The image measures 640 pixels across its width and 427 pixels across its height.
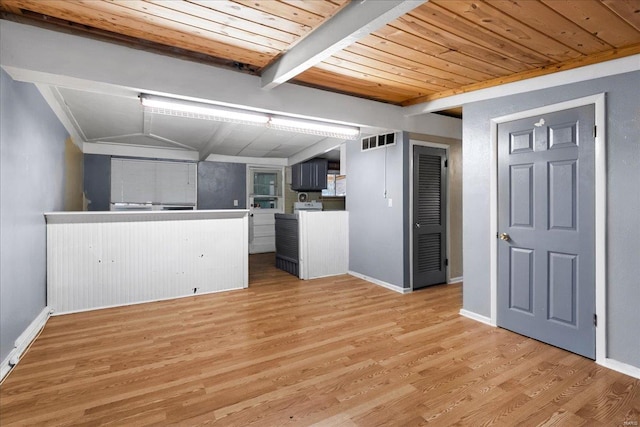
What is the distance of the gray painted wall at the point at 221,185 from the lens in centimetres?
688

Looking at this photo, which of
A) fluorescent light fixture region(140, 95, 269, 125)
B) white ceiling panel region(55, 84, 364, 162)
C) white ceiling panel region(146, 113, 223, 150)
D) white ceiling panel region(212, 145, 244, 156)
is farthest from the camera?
white ceiling panel region(212, 145, 244, 156)

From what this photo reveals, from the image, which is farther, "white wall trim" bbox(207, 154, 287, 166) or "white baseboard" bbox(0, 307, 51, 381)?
"white wall trim" bbox(207, 154, 287, 166)

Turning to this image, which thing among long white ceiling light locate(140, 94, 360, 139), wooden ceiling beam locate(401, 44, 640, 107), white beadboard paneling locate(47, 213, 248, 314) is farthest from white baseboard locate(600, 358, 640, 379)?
white beadboard paneling locate(47, 213, 248, 314)

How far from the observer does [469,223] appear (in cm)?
334

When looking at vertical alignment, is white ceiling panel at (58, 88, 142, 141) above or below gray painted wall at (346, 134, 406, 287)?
above

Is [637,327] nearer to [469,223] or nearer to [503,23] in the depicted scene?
[469,223]

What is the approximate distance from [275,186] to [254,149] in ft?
4.68

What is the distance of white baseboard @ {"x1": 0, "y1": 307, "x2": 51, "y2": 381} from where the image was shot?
86.0 inches

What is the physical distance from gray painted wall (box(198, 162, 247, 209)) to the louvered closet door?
173 inches

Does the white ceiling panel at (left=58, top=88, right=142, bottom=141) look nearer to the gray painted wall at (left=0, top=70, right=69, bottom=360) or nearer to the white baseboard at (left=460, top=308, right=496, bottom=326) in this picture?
the gray painted wall at (left=0, top=70, right=69, bottom=360)

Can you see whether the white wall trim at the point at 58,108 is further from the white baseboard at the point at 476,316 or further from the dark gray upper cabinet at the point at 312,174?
the white baseboard at the point at 476,316

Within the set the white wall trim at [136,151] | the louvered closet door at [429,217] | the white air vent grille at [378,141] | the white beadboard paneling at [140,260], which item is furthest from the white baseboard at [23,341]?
the white air vent grille at [378,141]

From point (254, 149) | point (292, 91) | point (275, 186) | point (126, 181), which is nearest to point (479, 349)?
point (292, 91)

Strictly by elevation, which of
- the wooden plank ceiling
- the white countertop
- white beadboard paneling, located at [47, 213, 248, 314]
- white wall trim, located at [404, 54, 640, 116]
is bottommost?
white beadboard paneling, located at [47, 213, 248, 314]
